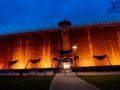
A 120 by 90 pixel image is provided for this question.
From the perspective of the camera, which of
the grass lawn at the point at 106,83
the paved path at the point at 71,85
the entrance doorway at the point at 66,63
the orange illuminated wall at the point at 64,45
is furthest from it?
the entrance doorway at the point at 66,63

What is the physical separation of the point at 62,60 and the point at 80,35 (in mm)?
7322

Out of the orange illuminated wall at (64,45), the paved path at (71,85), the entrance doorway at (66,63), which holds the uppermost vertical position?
the orange illuminated wall at (64,45)

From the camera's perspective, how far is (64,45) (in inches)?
1439

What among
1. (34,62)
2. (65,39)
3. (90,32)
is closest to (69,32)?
(65,39)

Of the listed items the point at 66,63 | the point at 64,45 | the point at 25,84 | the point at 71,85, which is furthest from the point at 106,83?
the point at 64,45

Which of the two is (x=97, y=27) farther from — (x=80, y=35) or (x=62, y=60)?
(x=62, y=60)

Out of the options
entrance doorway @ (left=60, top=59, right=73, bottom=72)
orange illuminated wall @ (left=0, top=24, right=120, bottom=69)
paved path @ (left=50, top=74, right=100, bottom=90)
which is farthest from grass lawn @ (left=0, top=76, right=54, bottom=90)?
orange illuminated wall @ (left=0, top=24, right=120, bottom=69)

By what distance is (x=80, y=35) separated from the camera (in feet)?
121

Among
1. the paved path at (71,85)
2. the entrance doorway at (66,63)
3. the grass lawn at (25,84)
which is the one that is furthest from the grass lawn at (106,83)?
the entrance doorway at (66,63)

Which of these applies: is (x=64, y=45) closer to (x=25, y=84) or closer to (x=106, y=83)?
(x=25, y=84)

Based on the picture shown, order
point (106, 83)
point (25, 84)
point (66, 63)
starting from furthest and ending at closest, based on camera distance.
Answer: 1. point (66, 63)
2. point (25, 84)
3. point (106, 83)

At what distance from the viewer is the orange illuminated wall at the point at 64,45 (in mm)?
33500

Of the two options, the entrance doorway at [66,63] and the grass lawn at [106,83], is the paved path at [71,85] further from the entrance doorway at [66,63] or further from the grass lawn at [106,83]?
the entrance doorway at [66,63]

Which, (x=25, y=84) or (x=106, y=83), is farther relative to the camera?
(x=25, y=84)
